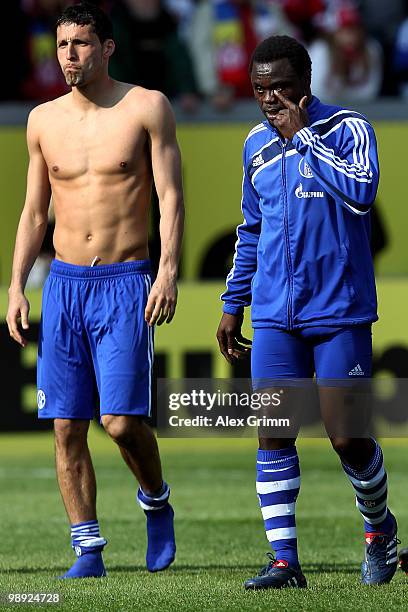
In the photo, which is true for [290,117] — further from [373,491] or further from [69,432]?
[69,432]

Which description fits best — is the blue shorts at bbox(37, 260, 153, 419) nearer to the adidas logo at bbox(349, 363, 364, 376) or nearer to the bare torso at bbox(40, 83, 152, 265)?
the bare torso at bbox(40, 83, 152, 265)

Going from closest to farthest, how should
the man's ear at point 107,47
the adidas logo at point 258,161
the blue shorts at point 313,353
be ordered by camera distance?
the blue shorts at point 313,353
the adidas logo at point 258,161
the man's ear at point 107,47

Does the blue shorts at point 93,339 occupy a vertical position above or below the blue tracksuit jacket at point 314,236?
below

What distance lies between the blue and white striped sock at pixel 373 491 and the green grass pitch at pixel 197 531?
271mm

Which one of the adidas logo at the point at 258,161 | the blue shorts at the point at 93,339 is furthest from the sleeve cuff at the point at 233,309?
the adidas logo at the point at 258,161

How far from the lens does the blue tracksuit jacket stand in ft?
20.8

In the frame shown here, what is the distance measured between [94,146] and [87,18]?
0.60 m

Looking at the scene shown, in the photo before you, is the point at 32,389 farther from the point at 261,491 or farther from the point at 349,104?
the point at 261,491

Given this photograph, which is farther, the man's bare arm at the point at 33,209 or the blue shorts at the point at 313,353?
the man's bare arm at the point at 33,209

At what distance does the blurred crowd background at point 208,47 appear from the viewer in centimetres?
1454

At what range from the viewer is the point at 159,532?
24.3ft

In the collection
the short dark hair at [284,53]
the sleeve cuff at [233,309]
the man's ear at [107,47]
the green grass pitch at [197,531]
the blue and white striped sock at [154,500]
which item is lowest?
the green grass pitch at [197,531]

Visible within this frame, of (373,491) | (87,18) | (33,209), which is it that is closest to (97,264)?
(33,209)

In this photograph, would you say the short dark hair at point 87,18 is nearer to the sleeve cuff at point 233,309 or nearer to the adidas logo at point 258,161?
the adidas logo at point 258,161
